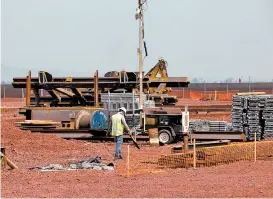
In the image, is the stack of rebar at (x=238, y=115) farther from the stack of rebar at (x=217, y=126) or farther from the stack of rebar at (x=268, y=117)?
the stack of rebar at (x=217, y=126)

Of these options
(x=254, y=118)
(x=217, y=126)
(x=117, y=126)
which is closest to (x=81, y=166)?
(x=117, y=126)

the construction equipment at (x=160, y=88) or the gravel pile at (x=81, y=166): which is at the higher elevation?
the construction equipment at (x=160, y=88)

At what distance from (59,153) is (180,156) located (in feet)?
18.2

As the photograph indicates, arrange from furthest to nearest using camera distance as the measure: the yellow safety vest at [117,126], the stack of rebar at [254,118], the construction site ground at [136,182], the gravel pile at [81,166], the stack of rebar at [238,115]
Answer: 1. the stack of rebar at [238,115]
2. the stack of rebar at [254,118]
3. the yellow safety vest at [117,126]
4. the gravel pile at [81,166]
5. the construction site ground at [136,182]

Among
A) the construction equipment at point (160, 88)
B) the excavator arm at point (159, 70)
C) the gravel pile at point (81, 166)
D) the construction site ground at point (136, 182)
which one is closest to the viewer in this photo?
the construction site ground at point (136, 182)

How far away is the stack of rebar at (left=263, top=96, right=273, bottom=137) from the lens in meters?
23.4

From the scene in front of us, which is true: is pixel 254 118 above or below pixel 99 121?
above

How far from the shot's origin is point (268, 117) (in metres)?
23.5

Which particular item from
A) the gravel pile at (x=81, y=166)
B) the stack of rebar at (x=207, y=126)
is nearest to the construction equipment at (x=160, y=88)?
the stack of rebar at (x=207, y=126)

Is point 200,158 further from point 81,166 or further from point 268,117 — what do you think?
point 268,117

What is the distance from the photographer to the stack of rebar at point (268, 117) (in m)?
23.4

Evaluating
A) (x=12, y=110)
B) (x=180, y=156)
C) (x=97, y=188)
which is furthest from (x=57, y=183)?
(x=12, y=110)

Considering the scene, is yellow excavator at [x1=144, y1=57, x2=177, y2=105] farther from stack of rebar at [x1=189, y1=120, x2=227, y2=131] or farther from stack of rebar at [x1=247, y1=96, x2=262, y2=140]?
stack of rebar at [x1=247, y1=96, x2=262, y2=140]

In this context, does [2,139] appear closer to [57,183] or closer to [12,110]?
[57,183]
